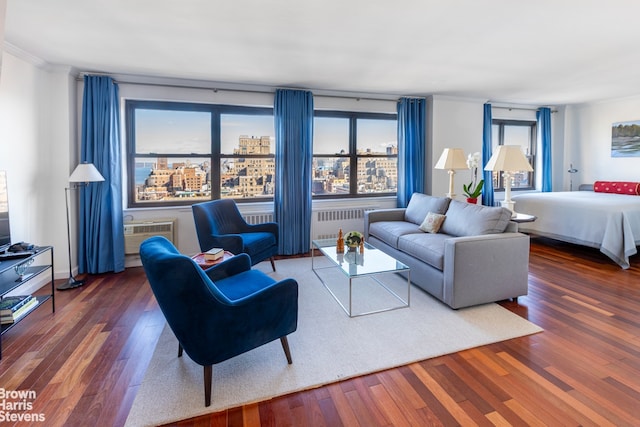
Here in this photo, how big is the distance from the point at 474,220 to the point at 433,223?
23.2 inches

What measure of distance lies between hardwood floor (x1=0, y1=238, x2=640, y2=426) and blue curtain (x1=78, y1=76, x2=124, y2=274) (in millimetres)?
1046

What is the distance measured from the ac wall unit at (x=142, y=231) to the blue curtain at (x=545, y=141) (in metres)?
7.11

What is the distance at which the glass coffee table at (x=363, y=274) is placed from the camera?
2.94 m

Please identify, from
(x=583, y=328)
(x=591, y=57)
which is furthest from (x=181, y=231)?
(x=591, y=57)

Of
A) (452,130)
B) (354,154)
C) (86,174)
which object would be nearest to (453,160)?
(452,130)

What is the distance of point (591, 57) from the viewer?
142 inches

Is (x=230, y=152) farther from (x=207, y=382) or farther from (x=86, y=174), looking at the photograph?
(x=207, y=382)

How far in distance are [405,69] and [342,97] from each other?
1.36 metres

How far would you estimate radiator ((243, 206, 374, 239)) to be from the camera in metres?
5.15

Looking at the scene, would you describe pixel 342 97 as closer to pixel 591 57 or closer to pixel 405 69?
pixel 405 69

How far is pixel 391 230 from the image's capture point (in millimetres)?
4109

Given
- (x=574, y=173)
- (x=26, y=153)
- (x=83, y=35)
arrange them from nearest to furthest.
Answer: (x=83, y=35) → (x=26, y=153) → (x=574, y=173)

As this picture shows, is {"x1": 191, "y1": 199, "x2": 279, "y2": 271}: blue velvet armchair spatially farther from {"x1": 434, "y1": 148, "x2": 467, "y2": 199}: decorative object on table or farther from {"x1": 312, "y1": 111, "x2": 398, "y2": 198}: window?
{"x1": 434, "y1": 148, "x2": 467, "y2": 199}: decorative object on table

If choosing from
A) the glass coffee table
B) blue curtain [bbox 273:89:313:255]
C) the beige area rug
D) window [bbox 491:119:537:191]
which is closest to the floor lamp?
the beige area rug
